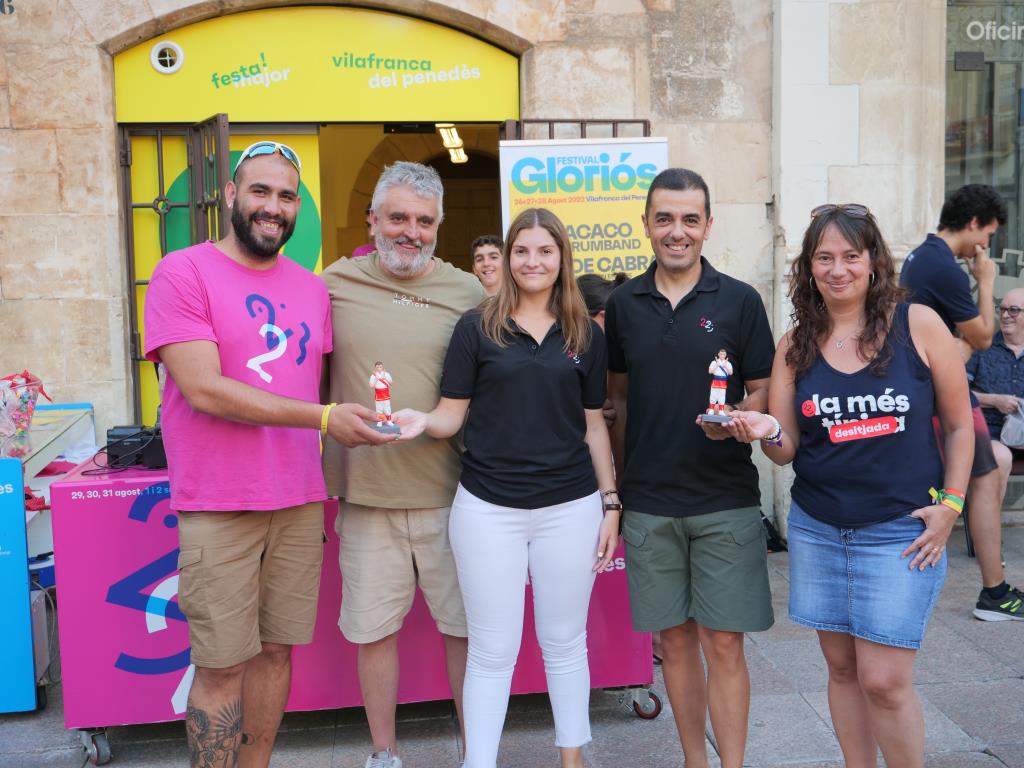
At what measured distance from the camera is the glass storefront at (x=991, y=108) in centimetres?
719

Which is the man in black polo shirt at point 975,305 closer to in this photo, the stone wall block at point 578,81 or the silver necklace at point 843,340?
the silver necklace at point 843,340

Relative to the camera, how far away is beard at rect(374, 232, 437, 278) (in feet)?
10.8

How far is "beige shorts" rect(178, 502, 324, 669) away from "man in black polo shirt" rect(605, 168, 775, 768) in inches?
42.3

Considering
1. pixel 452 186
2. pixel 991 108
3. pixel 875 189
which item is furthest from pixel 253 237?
pixel 452 186

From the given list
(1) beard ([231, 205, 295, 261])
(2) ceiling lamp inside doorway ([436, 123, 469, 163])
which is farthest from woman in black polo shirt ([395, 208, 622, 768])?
(2) ceiling lamp inside doorway ([436, 123, 469, 163])

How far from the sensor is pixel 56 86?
605 cm

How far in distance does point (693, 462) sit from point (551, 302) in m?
0.69

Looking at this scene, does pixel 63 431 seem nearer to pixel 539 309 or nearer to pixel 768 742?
pixel 539 309

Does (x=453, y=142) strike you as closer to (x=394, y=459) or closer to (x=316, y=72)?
(x=316, y=72)

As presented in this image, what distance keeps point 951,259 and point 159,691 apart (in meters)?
4.06

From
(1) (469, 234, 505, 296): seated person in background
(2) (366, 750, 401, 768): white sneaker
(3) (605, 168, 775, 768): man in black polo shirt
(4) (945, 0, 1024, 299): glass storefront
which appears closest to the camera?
(3) (605, 168, 775, 768): man in black polo shirt

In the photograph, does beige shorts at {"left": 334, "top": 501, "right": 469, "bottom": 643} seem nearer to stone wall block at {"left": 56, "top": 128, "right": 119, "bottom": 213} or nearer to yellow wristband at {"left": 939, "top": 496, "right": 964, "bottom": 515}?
yellow wristband at {"left": 939, "top": 496, "right": 964, "bottom": 515}

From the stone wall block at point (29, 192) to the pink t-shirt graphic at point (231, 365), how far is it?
3.70 metres

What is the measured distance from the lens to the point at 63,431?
5.34 m
